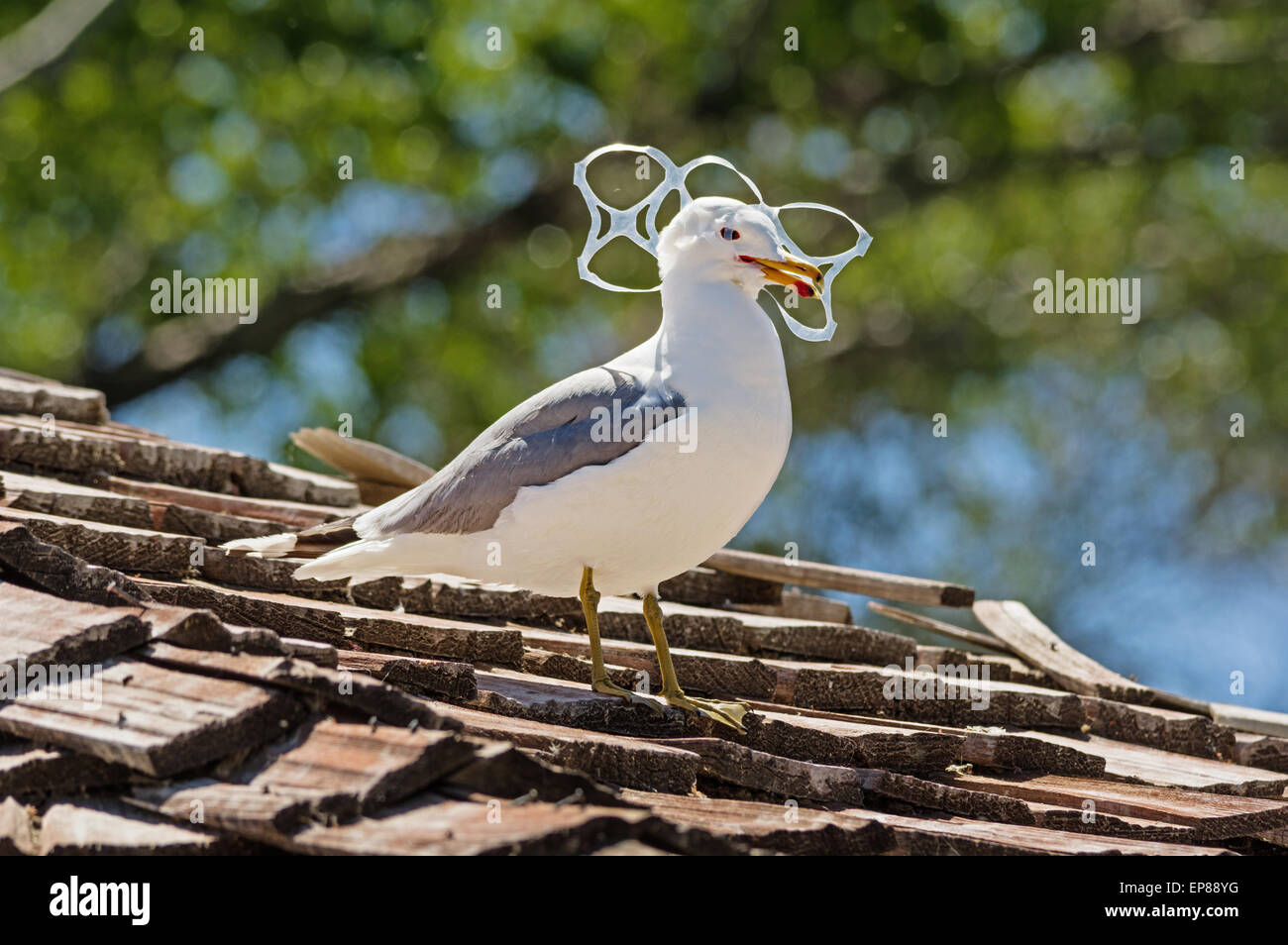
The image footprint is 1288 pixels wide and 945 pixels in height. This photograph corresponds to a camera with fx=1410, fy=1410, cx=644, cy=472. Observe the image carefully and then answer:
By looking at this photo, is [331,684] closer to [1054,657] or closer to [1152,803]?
[1152,803]

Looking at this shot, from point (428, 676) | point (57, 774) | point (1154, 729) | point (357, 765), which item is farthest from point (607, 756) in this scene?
point (1154, 729)

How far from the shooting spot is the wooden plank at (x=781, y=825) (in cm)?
190

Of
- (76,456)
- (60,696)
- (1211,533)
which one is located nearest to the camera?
(60,696)

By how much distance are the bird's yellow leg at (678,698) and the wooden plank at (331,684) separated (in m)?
0.85

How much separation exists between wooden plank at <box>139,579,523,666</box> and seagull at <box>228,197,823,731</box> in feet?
0.36

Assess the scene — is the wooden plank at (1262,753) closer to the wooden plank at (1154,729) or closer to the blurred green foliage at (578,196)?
the wooden plank at (1154,729)

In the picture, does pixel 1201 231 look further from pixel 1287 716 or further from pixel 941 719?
pixel 941 719

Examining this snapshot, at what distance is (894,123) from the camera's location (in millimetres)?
12086

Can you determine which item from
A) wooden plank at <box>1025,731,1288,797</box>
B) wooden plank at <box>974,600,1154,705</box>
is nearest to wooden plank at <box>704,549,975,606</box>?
wooden plank at <box>974,600,1154,705</box>

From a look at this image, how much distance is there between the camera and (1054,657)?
422 centimetres

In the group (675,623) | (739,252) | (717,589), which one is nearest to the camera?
(739,252)

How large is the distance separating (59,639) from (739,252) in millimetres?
1510

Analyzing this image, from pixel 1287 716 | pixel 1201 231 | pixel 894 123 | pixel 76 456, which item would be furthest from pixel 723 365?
pixel 1201 231
